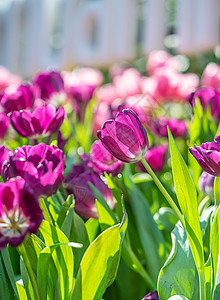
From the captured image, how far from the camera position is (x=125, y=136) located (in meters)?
0.47

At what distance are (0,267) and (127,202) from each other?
19 cm

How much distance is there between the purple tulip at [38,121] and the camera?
1.97ft

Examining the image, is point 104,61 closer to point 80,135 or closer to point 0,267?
point 80,135

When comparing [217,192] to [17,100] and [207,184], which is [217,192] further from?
[17,100]

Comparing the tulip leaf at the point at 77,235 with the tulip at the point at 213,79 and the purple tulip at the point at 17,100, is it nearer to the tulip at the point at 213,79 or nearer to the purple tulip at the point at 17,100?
the purple tulip at the point at 17,100

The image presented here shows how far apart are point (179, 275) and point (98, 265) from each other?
8cm

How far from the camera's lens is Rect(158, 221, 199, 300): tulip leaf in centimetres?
48

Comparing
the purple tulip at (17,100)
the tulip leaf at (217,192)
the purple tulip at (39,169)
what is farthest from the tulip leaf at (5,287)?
the purple tulip at (17,100)

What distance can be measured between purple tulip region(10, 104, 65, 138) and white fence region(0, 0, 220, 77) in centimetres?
193

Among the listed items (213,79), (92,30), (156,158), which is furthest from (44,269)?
(92,30)

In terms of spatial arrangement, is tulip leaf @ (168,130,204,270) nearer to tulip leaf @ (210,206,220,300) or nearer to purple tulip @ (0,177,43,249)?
tulip leaf @ (210,206,220,300)

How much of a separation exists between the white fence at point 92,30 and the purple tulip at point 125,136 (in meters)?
2.04

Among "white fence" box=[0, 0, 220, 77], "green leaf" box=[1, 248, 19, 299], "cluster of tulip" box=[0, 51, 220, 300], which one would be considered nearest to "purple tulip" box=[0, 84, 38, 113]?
"cluster of tulip" box=[0, 51, 220, 300]

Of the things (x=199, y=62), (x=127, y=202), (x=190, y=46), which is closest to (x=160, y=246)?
(x=127, y=202)
